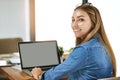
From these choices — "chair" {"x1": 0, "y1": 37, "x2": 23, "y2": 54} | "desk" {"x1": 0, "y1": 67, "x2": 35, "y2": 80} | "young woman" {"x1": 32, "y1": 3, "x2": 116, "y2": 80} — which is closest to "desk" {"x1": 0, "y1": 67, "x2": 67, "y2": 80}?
"desk" {"x1": 0, "y1": 67, "x2": 35, "y2": 80}

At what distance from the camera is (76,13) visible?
160 centimetres

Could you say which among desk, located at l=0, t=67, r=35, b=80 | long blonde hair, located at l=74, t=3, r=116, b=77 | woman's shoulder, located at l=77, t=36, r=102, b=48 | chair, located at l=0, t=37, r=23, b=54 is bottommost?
desk, located at l=0, t=67, r=35, b=80

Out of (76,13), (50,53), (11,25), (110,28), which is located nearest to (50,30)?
(11,25)

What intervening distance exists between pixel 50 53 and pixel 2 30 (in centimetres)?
232

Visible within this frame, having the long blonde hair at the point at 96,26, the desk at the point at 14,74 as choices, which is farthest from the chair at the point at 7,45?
the long blonde hair at the point at 96,26

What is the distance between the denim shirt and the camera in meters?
1.48

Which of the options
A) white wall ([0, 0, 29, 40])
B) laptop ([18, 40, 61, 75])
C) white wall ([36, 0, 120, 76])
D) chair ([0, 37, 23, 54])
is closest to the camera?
laptop ([18, 40, 61, 75])

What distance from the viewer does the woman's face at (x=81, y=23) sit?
1559 millimetres

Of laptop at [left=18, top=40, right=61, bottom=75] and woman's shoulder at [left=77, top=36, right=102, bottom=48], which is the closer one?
woman's shoulder at [left=77, top=36, right=102, bottom=48]

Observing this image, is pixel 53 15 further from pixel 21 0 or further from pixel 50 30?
pixel 21 0

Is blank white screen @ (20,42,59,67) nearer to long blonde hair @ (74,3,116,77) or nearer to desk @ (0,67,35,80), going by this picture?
desk @ (0,67,35,80)

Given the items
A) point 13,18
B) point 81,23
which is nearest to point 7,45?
point 13,18

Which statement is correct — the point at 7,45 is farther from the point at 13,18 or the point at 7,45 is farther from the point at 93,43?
the point at 93,43

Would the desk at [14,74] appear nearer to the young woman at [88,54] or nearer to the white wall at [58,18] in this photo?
the young woman at [88,54]
